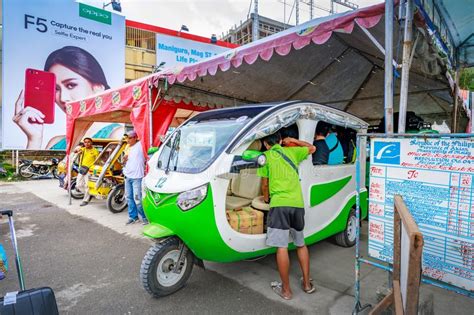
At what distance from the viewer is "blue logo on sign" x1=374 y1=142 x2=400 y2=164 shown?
2477mm

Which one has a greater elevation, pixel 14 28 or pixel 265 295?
pixel 14 28

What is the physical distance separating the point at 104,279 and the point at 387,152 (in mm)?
3438

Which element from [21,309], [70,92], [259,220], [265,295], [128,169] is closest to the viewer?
[21,309]

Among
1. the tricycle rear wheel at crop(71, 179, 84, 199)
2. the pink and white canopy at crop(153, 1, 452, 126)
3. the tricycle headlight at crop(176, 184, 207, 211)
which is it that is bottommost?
the tricycle rear wheel at crop(71, 179, 84, 199)

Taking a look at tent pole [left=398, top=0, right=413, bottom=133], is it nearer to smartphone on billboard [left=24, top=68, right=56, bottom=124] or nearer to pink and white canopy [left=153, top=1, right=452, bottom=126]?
pink and white canopy [left=153, top=1, right=452, bottom=126]

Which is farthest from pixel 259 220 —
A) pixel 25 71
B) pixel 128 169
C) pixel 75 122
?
pixel 25 71

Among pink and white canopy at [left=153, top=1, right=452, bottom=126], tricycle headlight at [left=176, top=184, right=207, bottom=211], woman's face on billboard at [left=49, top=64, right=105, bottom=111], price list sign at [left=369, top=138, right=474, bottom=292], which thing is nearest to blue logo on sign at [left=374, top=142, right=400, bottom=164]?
price list sign at [left=369, top=138, right=474, bottom=292]

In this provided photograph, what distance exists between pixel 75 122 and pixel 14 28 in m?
9.40

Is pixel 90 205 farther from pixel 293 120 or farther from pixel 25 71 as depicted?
pixel 25 71

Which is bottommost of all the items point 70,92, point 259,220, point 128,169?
point 259,220

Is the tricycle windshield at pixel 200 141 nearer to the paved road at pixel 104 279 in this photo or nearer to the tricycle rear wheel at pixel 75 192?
the paved road at pixel 104 279

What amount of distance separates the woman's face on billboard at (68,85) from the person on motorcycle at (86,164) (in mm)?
8568

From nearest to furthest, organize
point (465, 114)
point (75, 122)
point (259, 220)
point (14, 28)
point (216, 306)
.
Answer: point (216, 306) → point (259, 220) → point (465, 114) → point (75, 122) → point (14, 28)

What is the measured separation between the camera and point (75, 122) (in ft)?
26.6
